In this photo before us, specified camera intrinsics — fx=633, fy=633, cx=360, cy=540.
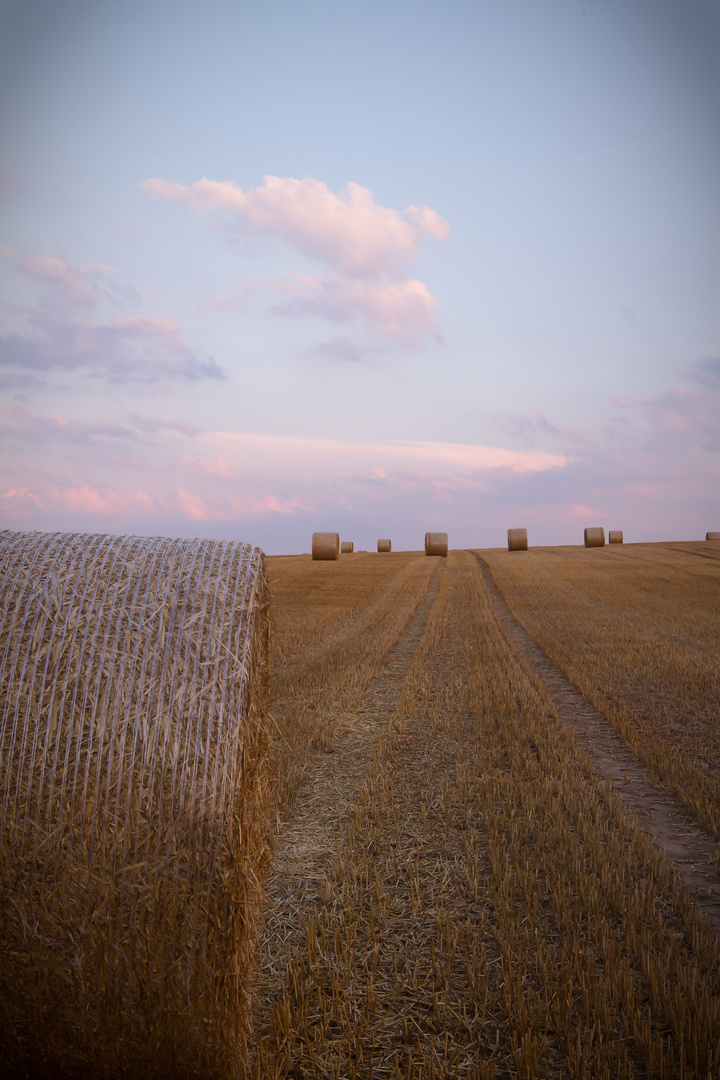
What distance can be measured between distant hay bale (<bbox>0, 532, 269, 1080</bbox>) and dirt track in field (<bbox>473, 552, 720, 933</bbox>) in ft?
8.54

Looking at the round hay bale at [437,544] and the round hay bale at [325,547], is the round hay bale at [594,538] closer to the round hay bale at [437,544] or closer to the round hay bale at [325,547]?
the round hay bale at [437,544]

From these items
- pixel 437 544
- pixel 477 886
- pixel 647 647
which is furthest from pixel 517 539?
pixel 477 886

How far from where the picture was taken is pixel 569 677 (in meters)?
8.20

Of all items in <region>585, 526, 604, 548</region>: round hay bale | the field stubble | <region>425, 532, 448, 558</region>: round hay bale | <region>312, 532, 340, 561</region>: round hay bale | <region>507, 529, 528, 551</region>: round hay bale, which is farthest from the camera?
<region>585, 526, 604, 548</region>: round hay bale

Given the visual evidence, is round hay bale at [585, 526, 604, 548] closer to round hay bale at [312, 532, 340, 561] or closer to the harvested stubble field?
round hay bale at [312, 532, 340, 561]

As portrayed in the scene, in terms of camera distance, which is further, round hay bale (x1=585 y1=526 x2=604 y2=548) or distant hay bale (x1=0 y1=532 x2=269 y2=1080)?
round hay bale (x1=585 y1=526 x2=604 y2=548)

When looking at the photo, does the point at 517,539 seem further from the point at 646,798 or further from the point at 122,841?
the point at 122,841

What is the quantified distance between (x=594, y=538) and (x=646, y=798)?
93.8 ft

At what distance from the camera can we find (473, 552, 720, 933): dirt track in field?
3.70m

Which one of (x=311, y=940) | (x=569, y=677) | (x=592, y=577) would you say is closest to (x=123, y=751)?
(x=311, y=940)

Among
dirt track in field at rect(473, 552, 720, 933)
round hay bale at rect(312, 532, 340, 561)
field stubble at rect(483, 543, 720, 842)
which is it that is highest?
round hay bale at rect(312, 532, 340, 561)

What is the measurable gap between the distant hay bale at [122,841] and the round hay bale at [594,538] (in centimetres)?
3143

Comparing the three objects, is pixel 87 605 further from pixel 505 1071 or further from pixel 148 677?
pixel 505 1071

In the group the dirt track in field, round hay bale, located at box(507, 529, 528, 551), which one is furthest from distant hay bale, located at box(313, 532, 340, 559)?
the dirt track in field
